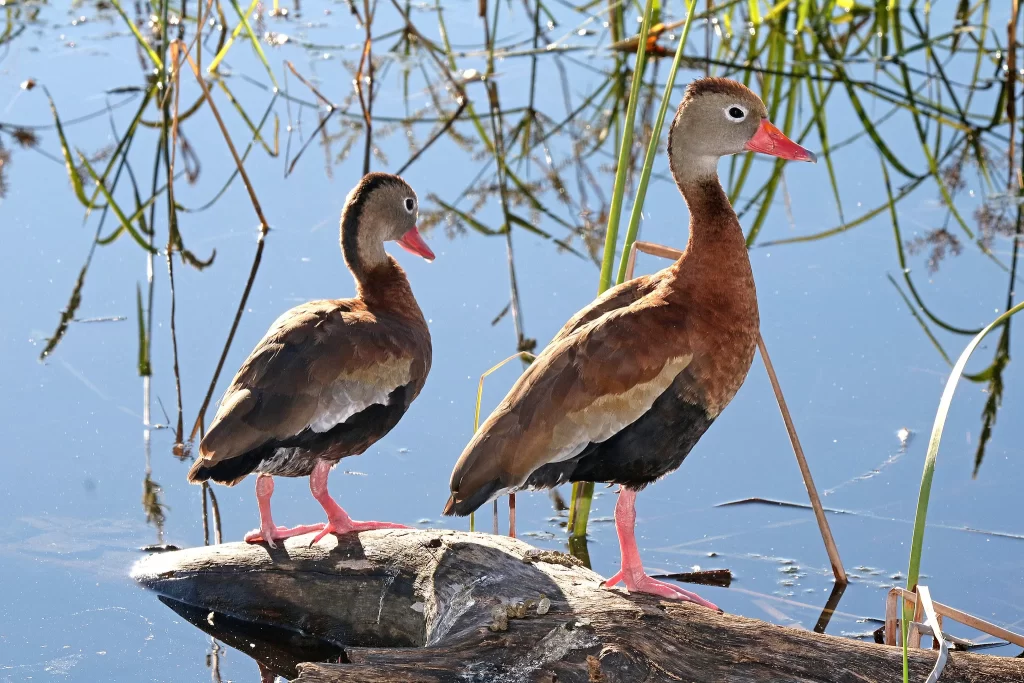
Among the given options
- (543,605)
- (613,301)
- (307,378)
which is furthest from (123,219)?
(543,605)

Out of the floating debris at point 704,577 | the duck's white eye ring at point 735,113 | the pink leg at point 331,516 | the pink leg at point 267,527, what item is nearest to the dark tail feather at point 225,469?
the pink leg at point 267,527

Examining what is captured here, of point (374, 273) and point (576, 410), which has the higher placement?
point (374, 273)

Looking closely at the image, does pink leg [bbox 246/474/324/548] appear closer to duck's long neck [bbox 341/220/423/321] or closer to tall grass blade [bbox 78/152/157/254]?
duck's long neck [bbox 341/220/423/321]

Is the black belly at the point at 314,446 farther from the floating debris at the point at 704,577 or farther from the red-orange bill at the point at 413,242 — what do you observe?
the floating debris at the point at 704,577

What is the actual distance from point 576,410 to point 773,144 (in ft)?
3.72

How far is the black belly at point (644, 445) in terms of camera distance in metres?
4.11

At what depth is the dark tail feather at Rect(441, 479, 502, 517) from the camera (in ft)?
13.2

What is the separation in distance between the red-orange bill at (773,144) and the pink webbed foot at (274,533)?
6.16 feet

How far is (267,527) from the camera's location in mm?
4617

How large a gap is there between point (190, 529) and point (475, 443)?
147cm

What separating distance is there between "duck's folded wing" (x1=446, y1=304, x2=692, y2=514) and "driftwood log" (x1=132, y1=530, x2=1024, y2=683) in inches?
12.5

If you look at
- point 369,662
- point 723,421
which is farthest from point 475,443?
point 723,421

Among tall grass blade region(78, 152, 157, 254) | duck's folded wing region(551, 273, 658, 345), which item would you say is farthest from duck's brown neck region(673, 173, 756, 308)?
tall grass blade region(78, 152, 157, 254)

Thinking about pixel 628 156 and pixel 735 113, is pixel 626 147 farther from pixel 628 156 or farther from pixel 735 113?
pixel 735 113
